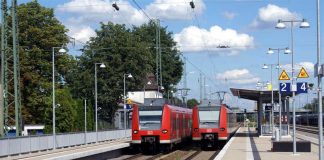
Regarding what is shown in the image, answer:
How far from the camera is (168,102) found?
35.9m

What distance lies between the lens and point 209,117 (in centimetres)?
3688

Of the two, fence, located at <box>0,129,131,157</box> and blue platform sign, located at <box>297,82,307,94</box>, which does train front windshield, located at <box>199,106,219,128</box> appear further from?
blue platform sign, located at <box>297,82,307,94</box>

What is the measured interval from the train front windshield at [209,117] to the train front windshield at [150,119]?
4.02 m

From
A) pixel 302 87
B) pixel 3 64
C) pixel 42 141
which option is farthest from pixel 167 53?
pixel 302 87

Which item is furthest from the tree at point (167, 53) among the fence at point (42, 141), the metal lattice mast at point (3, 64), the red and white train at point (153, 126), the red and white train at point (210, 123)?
the red and white train at point (153, 126)

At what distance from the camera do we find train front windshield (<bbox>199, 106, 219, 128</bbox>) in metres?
36.7

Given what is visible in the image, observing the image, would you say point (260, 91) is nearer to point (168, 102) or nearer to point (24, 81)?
point (168, 102)

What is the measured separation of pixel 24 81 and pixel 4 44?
71.8 feet

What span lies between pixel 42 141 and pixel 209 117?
1009 centimetres

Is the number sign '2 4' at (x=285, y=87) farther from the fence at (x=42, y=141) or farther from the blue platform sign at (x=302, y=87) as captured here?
the fence at (x=42, y=141)

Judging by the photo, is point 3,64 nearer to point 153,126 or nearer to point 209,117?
point 153,126

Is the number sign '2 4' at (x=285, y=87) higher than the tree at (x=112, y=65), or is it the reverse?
the tree at (x=112, y=65)

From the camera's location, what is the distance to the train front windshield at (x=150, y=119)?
33716mm

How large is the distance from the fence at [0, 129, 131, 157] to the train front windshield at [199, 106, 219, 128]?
8933 mm
